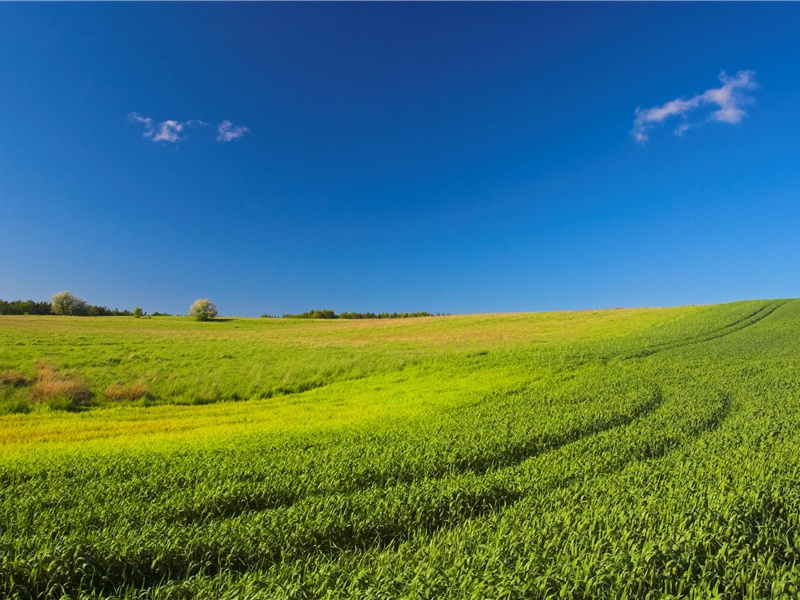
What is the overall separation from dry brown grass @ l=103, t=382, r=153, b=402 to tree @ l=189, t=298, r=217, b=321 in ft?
254

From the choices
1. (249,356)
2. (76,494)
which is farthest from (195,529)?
(249,356)

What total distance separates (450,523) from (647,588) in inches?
94.7

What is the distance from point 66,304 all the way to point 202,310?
31623 millimetres

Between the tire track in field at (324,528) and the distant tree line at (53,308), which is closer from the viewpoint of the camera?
the tire track in field at (324,528)

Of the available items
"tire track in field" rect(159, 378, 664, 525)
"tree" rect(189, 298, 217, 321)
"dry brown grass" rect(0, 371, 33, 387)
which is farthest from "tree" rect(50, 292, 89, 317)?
"tire track in field" rect(159, 378, 664, 525)

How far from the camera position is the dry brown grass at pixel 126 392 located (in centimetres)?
1703

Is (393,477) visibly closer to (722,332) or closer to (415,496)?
(415,496)

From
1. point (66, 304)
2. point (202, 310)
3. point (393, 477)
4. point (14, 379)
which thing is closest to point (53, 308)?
point (66, 304)

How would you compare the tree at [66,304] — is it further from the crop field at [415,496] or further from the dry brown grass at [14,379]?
the crop field at [415,496]

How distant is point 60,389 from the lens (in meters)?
15.9

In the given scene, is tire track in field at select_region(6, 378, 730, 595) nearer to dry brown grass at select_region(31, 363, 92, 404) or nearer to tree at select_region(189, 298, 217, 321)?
dry brown grass at select_region(31, 363, 92, 404)

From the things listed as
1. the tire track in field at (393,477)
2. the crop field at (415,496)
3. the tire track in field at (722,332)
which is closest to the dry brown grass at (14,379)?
the crop field at (415,496)

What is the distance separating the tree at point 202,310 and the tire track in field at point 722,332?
83290 mm

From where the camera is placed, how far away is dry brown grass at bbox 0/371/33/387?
1611 centimetres
